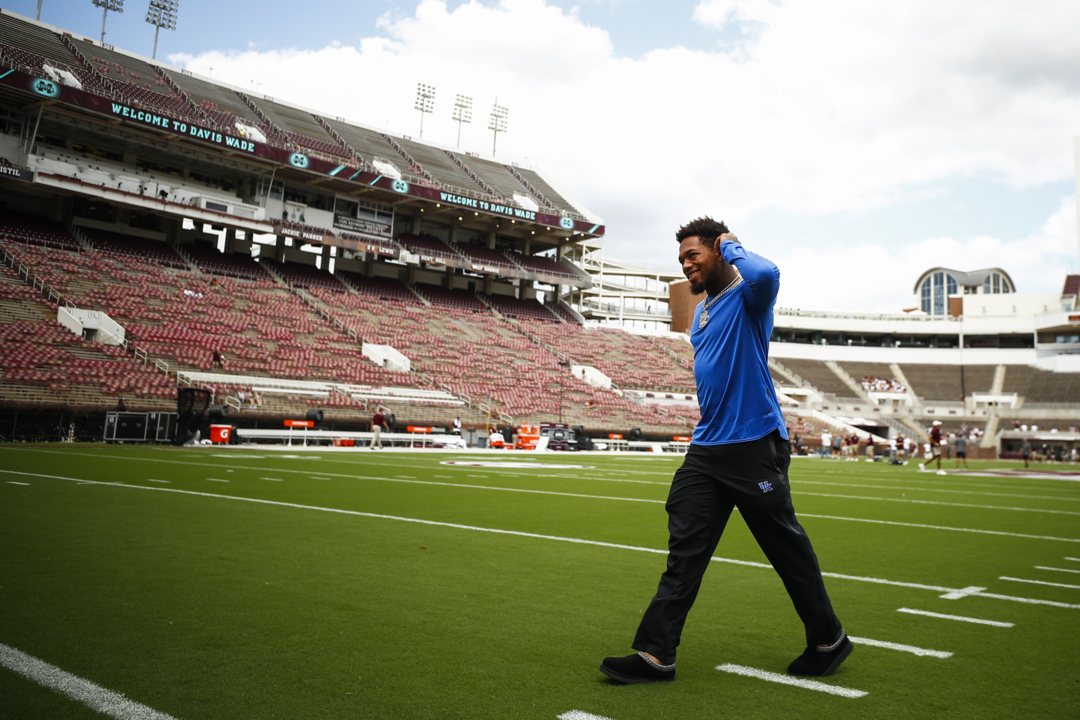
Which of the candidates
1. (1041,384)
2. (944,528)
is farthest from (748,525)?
(1041,384)

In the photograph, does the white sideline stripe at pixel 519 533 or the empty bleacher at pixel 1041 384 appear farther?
the empty bleacher at pixel 1041 384

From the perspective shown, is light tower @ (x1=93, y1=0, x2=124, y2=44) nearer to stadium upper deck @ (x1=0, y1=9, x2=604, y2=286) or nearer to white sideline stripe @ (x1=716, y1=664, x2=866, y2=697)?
stadium upper deck @ (x1=0, y1=9, x2=604, y2=286)

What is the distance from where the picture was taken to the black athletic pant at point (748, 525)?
125 inches

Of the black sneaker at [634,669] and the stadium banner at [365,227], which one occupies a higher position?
the stadium banner at [365,227]

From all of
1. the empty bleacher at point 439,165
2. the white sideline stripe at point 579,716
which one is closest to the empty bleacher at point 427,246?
the empty bleacher at point 439,165

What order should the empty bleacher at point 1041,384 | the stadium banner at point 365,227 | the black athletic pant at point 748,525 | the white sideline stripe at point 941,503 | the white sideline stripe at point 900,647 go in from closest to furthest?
the black athletic pant at point 748,525, the white sideline stripe at point 900,647, the white sideline stripe at point 941,503, the stadium banner at point 365,227, the empty bleacher at point 1041,384

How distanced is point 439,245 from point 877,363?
4259 centimetres

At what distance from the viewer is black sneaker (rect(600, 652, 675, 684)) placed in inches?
120

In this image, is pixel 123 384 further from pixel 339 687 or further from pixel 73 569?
pixel 339 687

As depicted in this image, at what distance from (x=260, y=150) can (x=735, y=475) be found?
44139 millimetres

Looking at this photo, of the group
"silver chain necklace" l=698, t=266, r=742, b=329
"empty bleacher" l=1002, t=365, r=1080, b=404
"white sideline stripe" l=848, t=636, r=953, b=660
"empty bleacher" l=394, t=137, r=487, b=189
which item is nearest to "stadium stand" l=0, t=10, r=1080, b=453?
"empty bleacher" l=1002, t=365, r=1080, b=404

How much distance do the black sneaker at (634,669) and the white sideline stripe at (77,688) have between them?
1.64m

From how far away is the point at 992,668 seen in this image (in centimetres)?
337

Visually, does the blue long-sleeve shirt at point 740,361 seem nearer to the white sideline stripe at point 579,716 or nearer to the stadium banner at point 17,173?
the white sideline stripe at point 579,716
